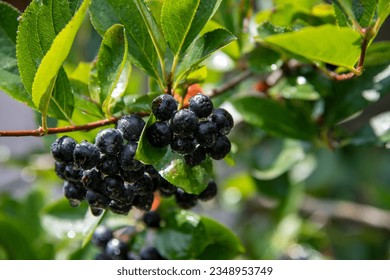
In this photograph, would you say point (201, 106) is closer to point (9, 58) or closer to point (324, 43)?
point (324, 43)

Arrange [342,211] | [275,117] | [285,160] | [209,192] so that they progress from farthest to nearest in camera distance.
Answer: [342,211], [285,160], [275,117], [209,192]

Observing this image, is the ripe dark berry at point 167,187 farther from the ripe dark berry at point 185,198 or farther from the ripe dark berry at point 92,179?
the ripe dark berry at point 92,179

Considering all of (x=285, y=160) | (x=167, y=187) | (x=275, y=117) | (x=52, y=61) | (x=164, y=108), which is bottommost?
(x=285, y=160)

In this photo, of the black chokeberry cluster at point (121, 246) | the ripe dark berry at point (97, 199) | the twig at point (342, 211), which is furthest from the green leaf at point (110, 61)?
the twig at point (342, 211)

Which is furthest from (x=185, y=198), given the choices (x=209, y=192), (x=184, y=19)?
(x=184, y=19)

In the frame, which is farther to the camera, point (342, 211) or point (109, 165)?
point (342, 211)

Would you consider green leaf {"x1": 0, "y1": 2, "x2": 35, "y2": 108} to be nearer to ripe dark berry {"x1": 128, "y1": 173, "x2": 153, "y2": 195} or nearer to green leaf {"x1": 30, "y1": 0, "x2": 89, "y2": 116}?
green leaf {"x1": 30, "y1": 0, "x2": 89, "y2": 116}

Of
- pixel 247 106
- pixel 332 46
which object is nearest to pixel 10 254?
pixel 247 106

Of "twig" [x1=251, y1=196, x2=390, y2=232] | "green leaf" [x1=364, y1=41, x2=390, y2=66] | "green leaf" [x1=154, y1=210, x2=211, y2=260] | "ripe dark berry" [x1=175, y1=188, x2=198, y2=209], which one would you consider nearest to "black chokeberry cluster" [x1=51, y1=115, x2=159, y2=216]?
"ripe dark berry" [x1=175, y1=188, x2=198, y2=209]
